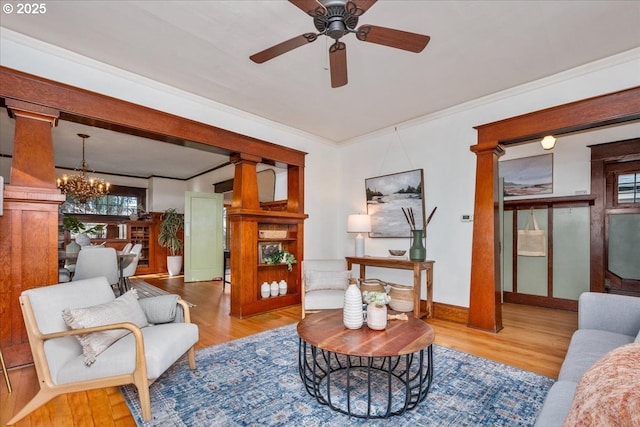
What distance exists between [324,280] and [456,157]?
2.39m

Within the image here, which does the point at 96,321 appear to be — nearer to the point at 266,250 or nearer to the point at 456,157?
the point at 266,250

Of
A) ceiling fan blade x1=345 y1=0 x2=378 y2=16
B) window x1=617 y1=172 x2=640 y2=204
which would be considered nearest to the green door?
ceiling fan blade x1=345 y1=0 x2=378 y2=16

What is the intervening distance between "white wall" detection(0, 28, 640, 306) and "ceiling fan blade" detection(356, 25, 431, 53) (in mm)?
2230

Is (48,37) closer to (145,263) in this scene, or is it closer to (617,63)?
(617,63)

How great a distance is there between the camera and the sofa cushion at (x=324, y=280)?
152 inches

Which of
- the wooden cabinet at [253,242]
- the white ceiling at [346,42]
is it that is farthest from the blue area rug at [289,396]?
the white ceiling at [346,42]

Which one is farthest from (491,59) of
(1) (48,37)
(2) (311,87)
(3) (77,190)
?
(3) (77,190)

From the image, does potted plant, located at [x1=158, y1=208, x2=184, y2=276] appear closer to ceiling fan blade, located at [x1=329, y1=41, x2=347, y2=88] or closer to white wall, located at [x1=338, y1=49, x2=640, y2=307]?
white wall, located at [x1=338, y1=49, x2=640, y2=307]

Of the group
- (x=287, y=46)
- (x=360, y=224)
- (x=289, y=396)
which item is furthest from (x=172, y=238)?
(x=287, y=46)

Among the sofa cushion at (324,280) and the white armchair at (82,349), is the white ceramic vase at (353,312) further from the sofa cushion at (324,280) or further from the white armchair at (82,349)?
the sofa cushion at (324,280)

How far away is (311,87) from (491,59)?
1847 mm

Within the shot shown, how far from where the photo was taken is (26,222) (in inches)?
103

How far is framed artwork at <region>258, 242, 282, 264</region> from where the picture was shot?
4.55 metres

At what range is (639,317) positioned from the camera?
2.13 metres
